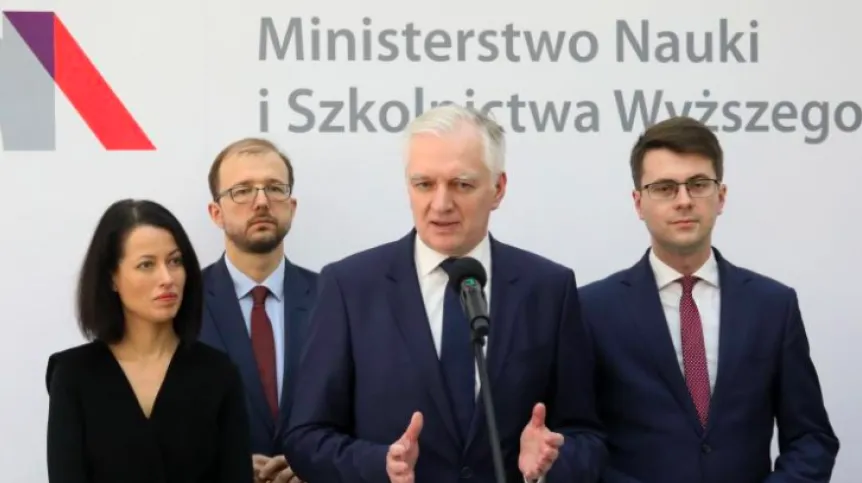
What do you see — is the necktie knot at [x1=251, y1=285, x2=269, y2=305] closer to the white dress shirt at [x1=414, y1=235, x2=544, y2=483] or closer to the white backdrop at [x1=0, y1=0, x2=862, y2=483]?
the white backdrop at [x1=0, y1=0, x2=862, y2=483]

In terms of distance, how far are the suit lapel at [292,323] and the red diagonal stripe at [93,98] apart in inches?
26.3

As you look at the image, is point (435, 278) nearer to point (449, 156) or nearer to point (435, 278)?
point (435, 278)

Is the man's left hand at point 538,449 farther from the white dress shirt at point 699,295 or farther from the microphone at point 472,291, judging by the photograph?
the white dress shirt at point 699,295

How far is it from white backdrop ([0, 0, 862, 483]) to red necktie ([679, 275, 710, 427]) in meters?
0.83

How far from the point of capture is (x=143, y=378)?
316 cm

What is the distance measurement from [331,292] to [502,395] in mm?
494

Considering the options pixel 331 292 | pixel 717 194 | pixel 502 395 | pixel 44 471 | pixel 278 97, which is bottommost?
pixel 44 471

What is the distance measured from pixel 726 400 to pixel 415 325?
0.93 metres

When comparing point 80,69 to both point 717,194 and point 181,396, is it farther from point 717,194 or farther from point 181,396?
point 717,194

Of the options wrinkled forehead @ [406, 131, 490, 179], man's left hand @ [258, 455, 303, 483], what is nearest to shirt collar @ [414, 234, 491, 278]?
wrinkled forehead @ [406, 131, 490, 179]

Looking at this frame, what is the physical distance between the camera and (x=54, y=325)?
4.08 m

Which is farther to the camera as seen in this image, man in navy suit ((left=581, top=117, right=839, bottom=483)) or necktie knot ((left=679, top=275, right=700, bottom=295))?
necktie knot ((left=679, top=275, right=700, bottom=295))

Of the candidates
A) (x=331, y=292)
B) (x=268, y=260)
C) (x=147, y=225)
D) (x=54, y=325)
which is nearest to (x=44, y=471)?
(x=54, y=325)

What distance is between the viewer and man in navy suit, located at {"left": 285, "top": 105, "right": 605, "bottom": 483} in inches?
113
